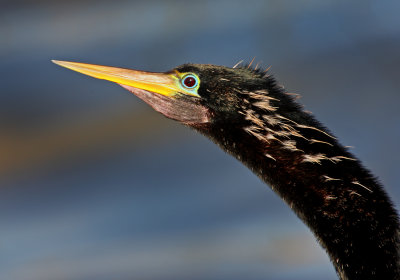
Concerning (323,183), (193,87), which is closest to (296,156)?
(323,183)

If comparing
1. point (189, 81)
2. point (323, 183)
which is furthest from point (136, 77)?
point (323, 183)

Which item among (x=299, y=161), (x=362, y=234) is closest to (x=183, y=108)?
(x=299, y=161)

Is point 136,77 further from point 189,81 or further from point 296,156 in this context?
point 296,156

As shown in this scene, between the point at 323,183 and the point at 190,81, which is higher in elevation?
the point at 190,81

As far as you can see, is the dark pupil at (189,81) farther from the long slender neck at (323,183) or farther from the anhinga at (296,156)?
the long slender neck at (323,183)

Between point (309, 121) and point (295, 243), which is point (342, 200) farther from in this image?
point (295, 243)

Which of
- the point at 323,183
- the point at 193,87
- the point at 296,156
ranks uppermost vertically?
the point at 193,87

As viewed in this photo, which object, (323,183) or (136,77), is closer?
(323,183)
